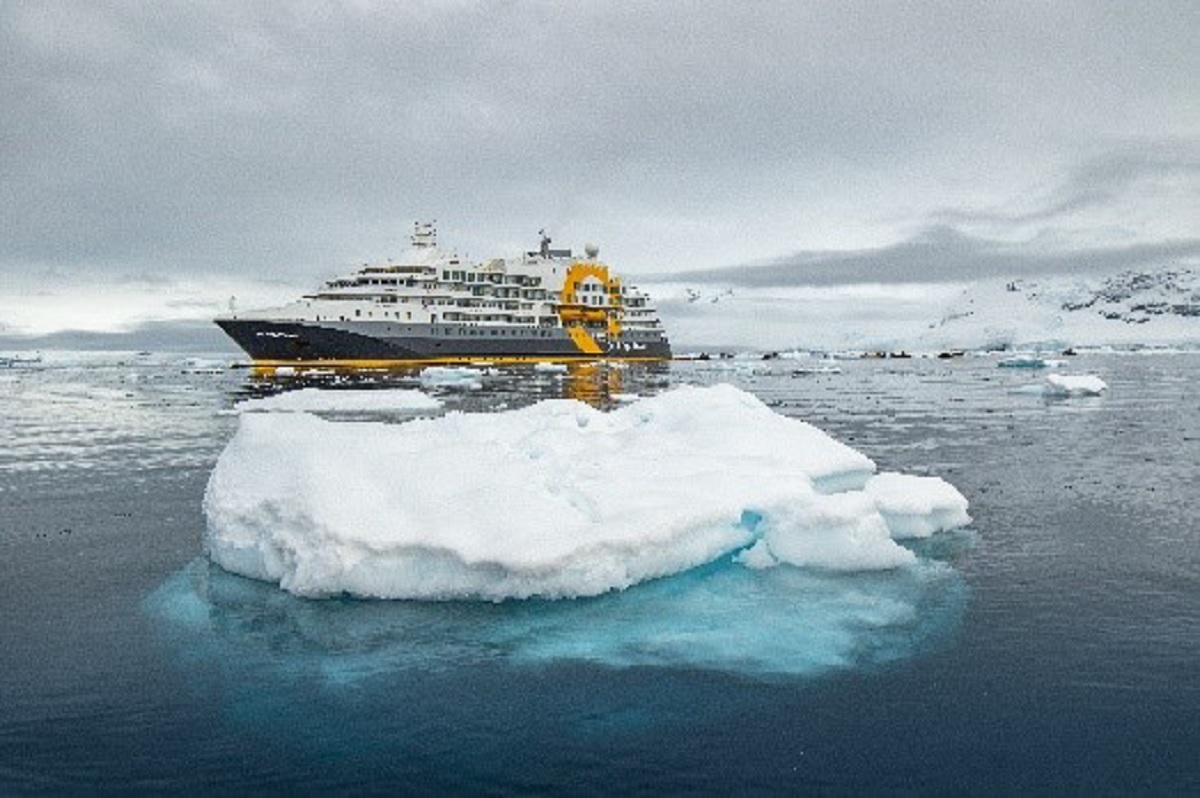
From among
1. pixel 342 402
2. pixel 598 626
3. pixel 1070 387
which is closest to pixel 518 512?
pixel 598 626

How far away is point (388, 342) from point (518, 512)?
63.6 metres

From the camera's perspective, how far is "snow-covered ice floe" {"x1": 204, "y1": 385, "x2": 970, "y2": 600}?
9680 mm

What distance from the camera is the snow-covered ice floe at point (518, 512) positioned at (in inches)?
381

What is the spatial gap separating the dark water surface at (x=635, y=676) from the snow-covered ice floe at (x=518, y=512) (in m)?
0.34

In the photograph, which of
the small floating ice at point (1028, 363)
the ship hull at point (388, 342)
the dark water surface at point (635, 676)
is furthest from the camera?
the small floating ice at point (1028, 363)

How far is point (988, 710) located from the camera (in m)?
6.97

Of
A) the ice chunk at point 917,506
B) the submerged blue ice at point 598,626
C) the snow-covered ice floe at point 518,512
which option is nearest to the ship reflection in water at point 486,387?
the snow-covered ice floe at point 518,512

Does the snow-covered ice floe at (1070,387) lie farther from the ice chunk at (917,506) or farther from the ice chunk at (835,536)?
the ice chunk at (835,536)

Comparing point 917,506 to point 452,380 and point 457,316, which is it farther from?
point 457,316

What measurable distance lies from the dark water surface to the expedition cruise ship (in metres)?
55.8

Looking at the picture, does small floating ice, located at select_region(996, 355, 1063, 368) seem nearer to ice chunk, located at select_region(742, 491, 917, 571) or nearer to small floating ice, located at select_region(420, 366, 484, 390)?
small floating ice, located at select_region(420, 366, 484, 390)

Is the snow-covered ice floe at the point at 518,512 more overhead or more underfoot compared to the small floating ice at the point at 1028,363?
more overhead

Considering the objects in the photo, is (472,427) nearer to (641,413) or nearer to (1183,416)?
(641,413)

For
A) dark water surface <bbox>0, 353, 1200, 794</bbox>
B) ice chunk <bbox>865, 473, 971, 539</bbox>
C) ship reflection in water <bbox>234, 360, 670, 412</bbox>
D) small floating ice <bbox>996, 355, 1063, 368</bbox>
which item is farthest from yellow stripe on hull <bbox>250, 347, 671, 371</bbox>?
ice chunk <bbox>865, 473, 971, 539</bbox>
